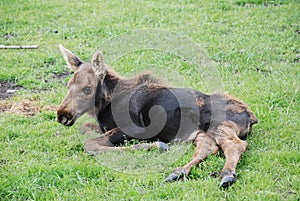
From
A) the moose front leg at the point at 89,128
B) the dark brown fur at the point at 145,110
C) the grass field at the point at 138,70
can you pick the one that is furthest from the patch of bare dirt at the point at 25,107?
the dark brown fur at the point at 145,110

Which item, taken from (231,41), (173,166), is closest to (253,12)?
(231,41)

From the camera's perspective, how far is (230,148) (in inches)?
233

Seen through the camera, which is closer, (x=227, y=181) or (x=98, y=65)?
(x=227, y=181)

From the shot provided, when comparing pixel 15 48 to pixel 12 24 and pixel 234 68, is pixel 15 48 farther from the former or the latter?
pixel 234 68

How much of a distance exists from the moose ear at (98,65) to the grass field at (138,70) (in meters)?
0.68

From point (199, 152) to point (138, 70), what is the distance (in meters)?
3.40

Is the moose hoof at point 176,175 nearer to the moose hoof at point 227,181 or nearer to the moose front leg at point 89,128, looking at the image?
the moose hoof at point 227,181

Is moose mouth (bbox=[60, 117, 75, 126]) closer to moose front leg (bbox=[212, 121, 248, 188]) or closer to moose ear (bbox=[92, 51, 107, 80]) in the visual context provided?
moose ear (bbox=[92, 51, 107, 80])

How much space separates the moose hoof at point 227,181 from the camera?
5230 mm

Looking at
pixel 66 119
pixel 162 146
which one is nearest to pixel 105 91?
pixel 66 119

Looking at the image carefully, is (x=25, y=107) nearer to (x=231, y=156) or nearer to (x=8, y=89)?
(x=8, y=89)

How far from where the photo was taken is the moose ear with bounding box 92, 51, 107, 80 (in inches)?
261

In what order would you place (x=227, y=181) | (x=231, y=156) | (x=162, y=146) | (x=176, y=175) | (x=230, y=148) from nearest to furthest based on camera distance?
(x=227, y=181)
(x=176, y=175)
(x=231, y=156)
(x=230, y=148)
(x=162, y=146)

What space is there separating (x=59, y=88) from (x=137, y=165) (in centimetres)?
329
